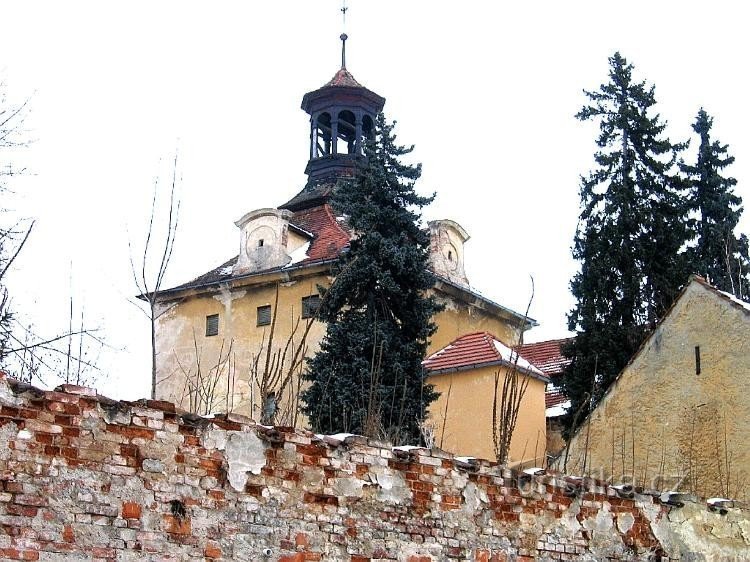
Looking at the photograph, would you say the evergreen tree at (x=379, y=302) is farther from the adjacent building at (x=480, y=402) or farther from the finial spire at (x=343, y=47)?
the finial spire at (x=343, y=47)

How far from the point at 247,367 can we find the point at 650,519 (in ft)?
56.7

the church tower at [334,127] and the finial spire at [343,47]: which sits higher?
the finial spire at [343,47]

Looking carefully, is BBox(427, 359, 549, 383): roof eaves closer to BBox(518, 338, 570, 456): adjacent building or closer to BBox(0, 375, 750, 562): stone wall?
BBox(518, 338, 570, 456): adjacent building

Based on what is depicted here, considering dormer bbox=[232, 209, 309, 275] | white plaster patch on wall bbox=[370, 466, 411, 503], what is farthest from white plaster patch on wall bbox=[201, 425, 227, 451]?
dormer bbox=[232, 209, 309, 275]

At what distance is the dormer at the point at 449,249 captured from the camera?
27312 millimetres

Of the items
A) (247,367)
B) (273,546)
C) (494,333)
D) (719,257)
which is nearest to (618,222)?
(719,257)

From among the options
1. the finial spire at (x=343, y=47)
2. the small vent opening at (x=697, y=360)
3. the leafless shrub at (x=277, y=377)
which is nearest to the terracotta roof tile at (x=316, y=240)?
the leafless shrub at (x=277, y=377)

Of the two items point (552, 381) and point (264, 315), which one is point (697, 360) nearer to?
point (552, 381)

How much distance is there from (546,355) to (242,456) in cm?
2007

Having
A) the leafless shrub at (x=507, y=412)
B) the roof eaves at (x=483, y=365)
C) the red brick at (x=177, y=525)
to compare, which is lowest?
the red brick at (x=177, y=525)

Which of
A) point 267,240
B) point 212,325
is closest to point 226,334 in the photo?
point 212,325

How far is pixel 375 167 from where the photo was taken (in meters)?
21.6

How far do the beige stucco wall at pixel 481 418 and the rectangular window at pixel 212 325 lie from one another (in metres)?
7.20

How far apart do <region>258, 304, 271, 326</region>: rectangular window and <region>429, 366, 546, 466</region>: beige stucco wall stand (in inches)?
227
